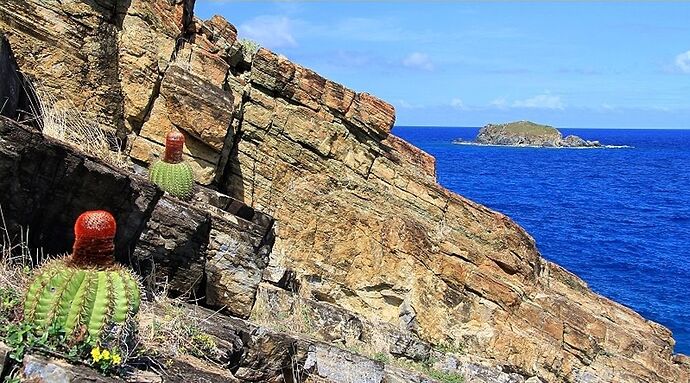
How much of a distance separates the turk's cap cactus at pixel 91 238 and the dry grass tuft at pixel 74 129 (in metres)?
4.40

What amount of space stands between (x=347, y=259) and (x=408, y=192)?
2.02 meters

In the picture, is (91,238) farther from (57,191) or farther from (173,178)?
(173,178)

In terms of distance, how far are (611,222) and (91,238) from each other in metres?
→ 55.0

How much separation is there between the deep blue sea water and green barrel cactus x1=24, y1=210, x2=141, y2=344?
2445 centimetres

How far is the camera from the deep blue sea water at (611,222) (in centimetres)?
3369

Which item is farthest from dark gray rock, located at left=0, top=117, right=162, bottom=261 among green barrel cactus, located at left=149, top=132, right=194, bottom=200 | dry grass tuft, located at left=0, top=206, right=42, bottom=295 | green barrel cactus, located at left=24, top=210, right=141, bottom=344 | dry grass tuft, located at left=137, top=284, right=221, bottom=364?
green barrel cactus, located at left=24, top=210, right=141, bottom=344

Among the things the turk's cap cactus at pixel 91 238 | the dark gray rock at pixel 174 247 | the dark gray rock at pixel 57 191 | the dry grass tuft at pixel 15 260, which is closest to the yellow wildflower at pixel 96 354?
the turk's cap cactus at pixel 91 238

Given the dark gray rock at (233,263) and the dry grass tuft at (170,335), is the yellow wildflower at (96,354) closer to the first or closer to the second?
the dry grass tuft at (170,335)

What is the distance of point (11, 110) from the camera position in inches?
369

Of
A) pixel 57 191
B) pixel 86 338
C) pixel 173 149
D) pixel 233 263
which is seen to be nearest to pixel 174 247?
pixel 233 263

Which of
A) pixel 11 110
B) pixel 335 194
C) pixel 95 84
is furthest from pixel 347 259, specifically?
pixel 11 110

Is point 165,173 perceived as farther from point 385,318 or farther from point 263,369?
point 385,318

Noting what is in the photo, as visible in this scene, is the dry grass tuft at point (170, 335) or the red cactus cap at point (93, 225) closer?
the red cactus cap at point (93, 225)

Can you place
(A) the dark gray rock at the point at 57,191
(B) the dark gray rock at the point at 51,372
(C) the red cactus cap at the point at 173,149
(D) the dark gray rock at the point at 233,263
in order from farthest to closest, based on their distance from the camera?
1. (C) the red cactus cap at the point at 173,149
2. (D) the dark gray rock at the point at 233,263
3. (A) the dark gray rock at the point at 57,191
4. (B) the dark gray rock at the point at 51,372
